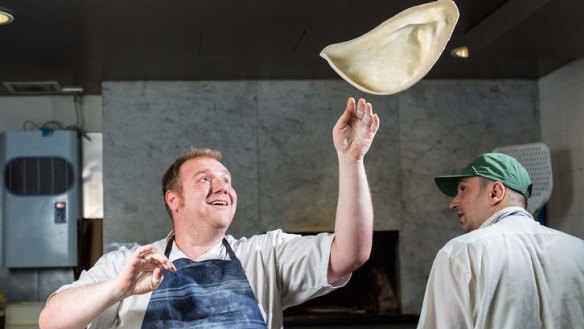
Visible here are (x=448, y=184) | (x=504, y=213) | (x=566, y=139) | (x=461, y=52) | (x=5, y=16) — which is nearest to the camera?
(x=504, y=213)

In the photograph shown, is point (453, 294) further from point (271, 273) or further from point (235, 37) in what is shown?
point (235, 37)

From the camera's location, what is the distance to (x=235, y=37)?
5258 millimetres

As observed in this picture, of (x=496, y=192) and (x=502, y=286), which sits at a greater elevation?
(x=496, y=192)

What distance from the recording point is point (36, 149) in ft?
21.2

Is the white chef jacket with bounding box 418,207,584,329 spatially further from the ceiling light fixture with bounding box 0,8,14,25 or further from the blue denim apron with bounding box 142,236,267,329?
the ceiling light fixture with bounding box 0,8,14,25

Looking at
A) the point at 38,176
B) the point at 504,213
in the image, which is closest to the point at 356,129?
the point at 504,213

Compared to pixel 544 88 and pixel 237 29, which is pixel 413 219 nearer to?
pixel 544 88

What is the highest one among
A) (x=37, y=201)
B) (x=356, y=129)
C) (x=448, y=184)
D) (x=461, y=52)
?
(x=461, y=52)

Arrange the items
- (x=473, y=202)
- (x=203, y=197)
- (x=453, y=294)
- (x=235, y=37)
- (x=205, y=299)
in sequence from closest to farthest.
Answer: (x=205, y=299) < (x=203, y=197) < (x=453, y=294) < (x=473, y=202) < (x=235, y=37)

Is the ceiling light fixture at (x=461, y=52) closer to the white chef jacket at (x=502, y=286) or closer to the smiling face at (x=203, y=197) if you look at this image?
the white chef jacket at (x=502, y=286)

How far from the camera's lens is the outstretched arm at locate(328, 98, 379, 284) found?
2105mm

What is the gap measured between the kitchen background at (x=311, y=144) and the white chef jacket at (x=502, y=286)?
3.64 metres

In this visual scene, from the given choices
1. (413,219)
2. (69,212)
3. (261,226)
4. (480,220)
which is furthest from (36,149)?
(480,220)

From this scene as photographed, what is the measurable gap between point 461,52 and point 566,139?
1.28 meters
